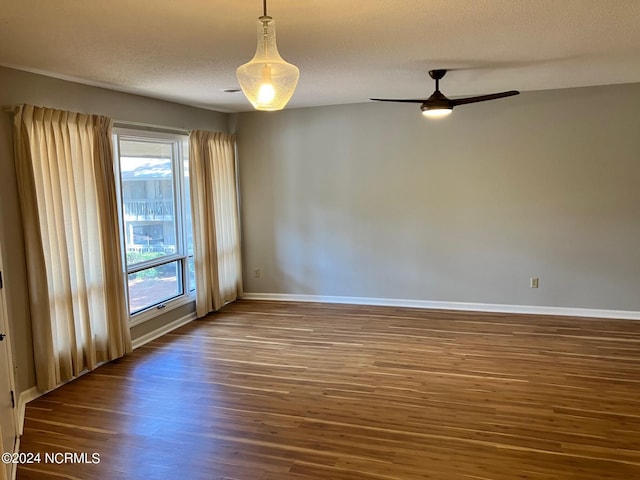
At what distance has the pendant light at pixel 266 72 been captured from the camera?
2.15 meters

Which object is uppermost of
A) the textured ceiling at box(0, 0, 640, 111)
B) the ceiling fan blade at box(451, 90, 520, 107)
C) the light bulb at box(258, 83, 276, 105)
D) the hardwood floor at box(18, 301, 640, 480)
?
the textured ceiling at box(0, 0, 640, 111)

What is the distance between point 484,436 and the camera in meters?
3.05

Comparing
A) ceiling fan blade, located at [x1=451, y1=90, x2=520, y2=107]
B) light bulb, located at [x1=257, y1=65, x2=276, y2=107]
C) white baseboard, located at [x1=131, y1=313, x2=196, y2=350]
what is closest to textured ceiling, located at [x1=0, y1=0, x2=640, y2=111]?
ceiling fan blade, located at [x1=451, y1=90, x2=520, y2=107]

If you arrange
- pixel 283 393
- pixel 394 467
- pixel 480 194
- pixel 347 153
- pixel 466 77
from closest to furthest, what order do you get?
pixel 394 467 < pixel 283 393 < pixel 466 77 < pixel 480 194 < pixel 347 153

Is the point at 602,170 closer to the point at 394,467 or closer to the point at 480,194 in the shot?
the point at 480,194

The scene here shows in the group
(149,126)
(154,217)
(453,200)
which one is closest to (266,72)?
(149,126)

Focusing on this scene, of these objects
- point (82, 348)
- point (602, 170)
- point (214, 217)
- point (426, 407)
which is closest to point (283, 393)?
point (426, 407)

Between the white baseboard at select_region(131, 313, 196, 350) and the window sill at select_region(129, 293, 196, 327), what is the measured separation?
154mm

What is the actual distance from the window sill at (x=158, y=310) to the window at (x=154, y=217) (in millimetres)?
19

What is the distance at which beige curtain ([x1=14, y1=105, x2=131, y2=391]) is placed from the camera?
3.65 metres

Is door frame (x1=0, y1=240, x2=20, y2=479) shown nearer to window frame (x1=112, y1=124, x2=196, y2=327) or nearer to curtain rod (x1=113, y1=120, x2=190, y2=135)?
window frame (x1=112, y1=124, x2=196, y2=327)

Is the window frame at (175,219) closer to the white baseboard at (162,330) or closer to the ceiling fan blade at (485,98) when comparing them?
the white baseboard at (162,330)

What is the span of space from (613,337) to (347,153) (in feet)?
11.5

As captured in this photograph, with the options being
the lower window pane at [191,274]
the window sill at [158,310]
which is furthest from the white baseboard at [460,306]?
the window sill at [158,310]
